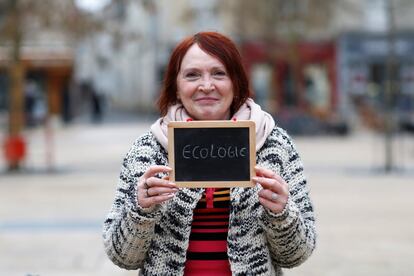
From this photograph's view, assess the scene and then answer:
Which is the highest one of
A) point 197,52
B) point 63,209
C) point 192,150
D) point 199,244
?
point 197,52

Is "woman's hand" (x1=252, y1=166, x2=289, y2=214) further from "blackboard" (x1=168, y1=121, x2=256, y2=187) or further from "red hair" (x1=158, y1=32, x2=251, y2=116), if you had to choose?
"red hair" (x1=158, y1=32, x2=251, y2=116)

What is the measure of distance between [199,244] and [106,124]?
44.8 meters

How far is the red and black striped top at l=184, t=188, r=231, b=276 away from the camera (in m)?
3.59

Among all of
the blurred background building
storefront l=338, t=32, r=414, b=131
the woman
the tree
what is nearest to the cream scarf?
the woman

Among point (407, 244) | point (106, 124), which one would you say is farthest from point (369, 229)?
point (106, 124)

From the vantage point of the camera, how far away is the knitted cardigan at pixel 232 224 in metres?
3.52

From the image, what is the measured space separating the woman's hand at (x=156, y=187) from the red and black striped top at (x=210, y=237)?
0.23 meters

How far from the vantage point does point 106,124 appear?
48.1m

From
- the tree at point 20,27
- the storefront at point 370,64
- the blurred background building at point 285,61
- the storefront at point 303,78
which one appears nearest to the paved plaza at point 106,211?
the tree at point 20,27

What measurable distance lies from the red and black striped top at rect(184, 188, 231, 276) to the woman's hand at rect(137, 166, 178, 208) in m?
0.23

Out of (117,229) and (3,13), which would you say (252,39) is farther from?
(117,229)

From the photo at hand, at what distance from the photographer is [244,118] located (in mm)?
3676

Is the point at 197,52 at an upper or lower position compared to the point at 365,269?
upper

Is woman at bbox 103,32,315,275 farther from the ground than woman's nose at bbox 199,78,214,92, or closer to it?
closer to it
